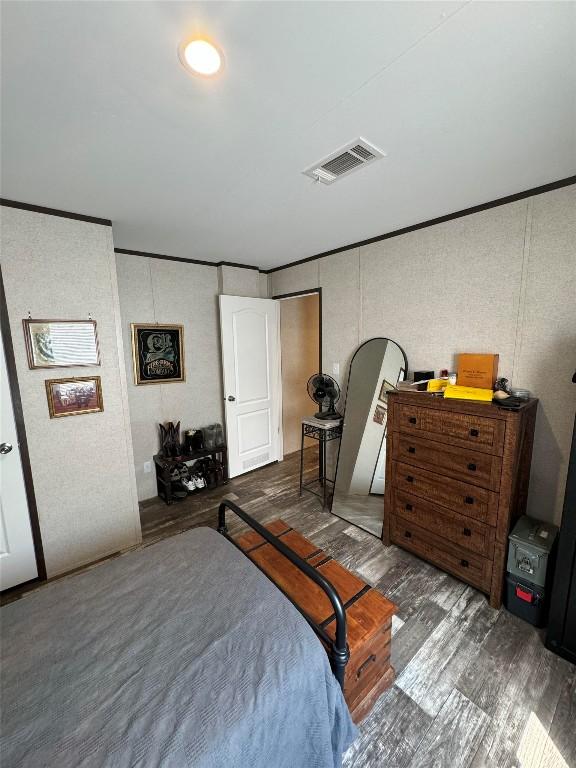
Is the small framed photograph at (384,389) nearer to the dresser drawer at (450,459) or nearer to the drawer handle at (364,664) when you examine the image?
the dresser drawer at (450,459)

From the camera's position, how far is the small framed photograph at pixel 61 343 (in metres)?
1.99

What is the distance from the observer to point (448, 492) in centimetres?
198

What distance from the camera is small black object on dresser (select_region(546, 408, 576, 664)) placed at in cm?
147

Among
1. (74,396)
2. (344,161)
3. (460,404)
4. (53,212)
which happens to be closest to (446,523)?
(460,404)

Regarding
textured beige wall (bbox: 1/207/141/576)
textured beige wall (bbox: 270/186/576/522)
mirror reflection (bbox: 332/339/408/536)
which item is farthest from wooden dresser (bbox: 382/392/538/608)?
textured beige wall (bbox: 1/207/141/576)

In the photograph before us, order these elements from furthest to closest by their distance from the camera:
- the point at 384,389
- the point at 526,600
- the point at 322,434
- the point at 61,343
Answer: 1. the point at 322,434
2. the point at 384,389
3. the point at 61,343
4. the point at 526,600

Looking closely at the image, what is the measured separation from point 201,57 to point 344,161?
0.82m

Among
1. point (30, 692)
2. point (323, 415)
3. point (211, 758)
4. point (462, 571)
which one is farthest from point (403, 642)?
point (323, 415)

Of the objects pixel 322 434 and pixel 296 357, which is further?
pixel 296 357

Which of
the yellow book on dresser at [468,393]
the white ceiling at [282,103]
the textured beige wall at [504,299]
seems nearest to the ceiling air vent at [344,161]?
the white ceiling at [282,103]

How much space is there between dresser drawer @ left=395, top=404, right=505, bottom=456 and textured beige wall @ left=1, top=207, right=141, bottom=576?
2140 millimetres

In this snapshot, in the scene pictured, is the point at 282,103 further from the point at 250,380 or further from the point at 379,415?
the point at 250,380

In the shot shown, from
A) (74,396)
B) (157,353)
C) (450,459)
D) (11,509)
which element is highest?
(157,353)

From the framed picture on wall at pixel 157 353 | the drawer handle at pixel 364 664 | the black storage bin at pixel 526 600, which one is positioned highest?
the framed picture on wall at pixel 157 353
